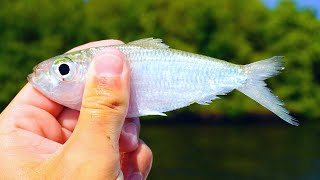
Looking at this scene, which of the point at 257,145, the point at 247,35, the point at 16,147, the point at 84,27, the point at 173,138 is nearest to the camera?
the point at 16,147

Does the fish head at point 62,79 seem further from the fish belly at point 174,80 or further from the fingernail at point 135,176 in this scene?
the fingernail at point 135,176

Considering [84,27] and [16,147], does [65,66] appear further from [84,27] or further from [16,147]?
[84,27]

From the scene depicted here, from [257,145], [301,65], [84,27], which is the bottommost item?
[257,145]

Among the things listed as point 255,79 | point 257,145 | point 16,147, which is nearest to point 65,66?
point 16,147

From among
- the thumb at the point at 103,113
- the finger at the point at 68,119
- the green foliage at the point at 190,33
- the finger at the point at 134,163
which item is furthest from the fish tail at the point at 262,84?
the green foliage at the point at 190,33

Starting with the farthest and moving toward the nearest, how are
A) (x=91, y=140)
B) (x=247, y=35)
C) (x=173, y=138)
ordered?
(x=247, y=35) < (x=173, y=138) < (x=91, y=140)

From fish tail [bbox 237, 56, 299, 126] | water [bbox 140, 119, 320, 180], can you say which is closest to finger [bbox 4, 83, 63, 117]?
fish tail [bbox 237, 56, 299, 126]

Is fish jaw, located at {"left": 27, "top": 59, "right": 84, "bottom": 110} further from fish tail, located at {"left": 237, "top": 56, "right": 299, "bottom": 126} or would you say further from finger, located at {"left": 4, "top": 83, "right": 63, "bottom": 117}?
fish tail, located at {"left": 237, "top": 56, "right": 299, "bottom": 126}
